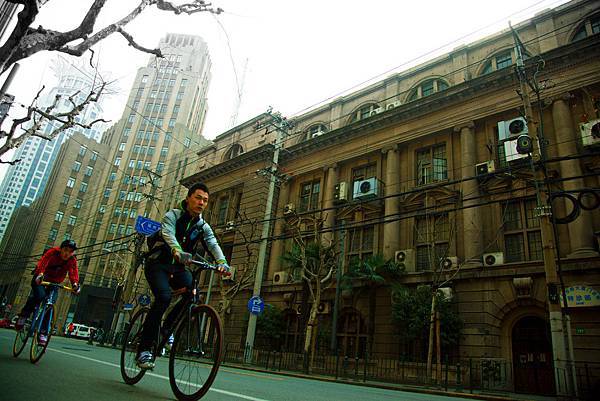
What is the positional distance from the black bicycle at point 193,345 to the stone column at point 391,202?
16.9 m

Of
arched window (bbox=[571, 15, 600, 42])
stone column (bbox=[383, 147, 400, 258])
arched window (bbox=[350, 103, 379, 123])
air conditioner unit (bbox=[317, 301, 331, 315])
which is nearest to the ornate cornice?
arched window (bbox=[350, 103, 379, 123])

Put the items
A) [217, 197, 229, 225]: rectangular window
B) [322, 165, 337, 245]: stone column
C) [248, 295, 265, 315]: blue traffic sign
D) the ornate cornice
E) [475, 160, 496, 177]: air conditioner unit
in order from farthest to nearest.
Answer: [217, 197, 229, 225]: rectangular window → the ornate cornice → [322, 165, 337, 245]: stone column → [248, 295, 265, 315]: blue traffic sign → [475, 160, 496, 177]: air conditioner unit

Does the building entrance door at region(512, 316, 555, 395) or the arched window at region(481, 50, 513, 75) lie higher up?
the arched window at region(481, 50, 513, 75)

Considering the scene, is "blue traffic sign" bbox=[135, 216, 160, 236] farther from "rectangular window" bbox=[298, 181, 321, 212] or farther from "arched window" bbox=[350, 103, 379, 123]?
"arched window" bbox=[350, 103, 379, 123]

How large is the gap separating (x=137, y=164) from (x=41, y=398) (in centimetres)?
7828

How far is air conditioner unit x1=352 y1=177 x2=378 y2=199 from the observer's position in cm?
2348

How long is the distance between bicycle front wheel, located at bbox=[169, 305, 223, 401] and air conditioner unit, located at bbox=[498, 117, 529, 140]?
18116mm

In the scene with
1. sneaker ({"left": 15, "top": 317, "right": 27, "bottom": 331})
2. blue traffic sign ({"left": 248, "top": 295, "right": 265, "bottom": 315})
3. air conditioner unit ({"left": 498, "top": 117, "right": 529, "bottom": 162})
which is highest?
air conditioner unit ({"left": 498, "top": 117, "right": 529, "bottom": 162})

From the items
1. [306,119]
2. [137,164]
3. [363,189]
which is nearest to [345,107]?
[306,119]

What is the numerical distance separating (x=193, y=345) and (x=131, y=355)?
47.6 inches

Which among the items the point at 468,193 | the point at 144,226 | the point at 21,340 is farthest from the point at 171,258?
the point at 468,193

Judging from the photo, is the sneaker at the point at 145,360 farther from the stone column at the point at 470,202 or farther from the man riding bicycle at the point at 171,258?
the stone column at the point at 470,202

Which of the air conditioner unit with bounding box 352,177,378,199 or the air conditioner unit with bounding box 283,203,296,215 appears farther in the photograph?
the air conditioner unit with bounding box 283,203,296,215

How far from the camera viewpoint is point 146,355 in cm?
416
